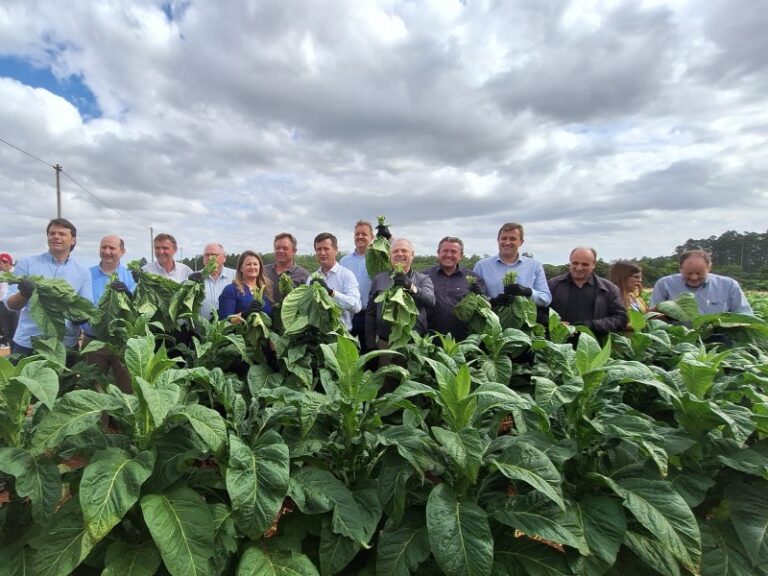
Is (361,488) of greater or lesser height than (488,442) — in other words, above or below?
below

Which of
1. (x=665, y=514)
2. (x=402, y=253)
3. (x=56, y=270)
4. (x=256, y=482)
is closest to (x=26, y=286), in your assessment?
(x=56, y=270)

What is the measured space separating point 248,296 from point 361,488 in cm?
297

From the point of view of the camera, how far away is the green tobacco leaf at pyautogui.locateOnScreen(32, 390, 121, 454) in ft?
6.16

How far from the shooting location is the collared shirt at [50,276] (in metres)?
4.65

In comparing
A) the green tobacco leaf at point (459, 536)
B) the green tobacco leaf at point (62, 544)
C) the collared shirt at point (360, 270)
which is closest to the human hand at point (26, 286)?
the green tobacco leaf at point (62, 544)

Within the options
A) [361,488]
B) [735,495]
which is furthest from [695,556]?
[361,488]

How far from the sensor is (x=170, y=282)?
4.07m

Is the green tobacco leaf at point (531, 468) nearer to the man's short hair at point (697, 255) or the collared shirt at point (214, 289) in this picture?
the collared shirt at point (214, 289)

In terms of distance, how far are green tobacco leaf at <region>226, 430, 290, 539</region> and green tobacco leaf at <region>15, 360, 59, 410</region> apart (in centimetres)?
81

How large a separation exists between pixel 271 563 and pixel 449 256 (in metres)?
3.76

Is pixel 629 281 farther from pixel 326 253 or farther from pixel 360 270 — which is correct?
pixel 326 253

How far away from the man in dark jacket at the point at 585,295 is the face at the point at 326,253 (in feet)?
8.87

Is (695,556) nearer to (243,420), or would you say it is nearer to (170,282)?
(243,420)

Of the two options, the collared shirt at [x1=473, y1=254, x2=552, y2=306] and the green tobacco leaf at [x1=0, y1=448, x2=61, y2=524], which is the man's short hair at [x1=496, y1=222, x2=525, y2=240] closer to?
the collared shirt at [x1=473, y1=254, x2=552, y2=306]
